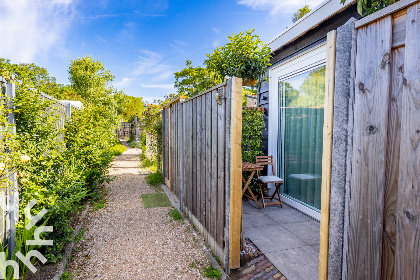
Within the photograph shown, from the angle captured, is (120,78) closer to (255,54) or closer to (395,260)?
(255,54)

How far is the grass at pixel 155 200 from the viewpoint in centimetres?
440

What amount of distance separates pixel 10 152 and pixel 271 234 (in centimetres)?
301

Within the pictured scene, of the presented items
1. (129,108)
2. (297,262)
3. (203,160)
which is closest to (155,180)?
(203,160)

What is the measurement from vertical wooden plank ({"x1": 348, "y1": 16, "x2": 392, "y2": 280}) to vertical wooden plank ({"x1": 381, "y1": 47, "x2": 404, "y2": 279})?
0.05ft

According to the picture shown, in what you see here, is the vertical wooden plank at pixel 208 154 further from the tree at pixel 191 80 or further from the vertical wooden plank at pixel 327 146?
the tree at pixel 191 80

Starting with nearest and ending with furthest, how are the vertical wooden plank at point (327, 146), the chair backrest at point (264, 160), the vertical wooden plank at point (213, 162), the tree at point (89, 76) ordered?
the vertical wooden plank at point (327, 146) → the vertical wooden plank at point (213, 162) → the chair backrest at point (264, 160) → the tree at point (89, 76)

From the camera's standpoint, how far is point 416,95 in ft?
2.56

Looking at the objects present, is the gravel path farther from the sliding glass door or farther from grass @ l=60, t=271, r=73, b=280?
the sliding glass door

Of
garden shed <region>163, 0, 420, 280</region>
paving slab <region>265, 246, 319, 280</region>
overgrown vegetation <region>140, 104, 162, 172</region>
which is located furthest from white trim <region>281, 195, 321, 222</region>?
overgrown vegetation <region>140, 104, 162, 172</region>

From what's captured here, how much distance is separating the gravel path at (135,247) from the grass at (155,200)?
0.18m

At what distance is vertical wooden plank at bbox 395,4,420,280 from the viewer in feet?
2.57

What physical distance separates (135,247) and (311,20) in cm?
396

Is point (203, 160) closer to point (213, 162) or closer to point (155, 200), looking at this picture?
point (213, 162)

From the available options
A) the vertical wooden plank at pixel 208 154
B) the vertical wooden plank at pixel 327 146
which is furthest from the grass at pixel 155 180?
the vertical wooden plank at pixel 327 146
